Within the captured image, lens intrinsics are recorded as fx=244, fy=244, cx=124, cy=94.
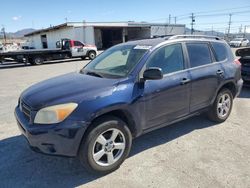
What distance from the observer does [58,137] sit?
294 cm

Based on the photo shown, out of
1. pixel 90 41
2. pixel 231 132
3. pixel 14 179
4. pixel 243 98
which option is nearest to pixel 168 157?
pixel 231 132

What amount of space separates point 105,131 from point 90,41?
1323 inches

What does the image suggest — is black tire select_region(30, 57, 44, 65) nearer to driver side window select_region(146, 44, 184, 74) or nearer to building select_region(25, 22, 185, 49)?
building select_region(25, 22, 185, 49)

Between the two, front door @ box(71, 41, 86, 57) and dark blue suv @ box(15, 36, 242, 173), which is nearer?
dark blue suv @ box(15, 36, 242, 173)

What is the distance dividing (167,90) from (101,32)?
39.3m

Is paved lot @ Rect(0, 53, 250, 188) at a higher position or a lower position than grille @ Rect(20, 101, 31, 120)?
lower

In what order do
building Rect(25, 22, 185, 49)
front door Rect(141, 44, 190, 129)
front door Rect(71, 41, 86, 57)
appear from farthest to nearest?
building Rect(25, 22, 185, 49) < front door Rect(71, 41, 86, 57) < front door Rect(141, 44, 190, 129)

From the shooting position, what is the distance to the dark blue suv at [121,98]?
9.83 ft

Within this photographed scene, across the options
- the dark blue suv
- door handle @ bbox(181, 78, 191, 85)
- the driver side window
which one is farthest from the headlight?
door handle @ bbox(181, 78, 191, 85)

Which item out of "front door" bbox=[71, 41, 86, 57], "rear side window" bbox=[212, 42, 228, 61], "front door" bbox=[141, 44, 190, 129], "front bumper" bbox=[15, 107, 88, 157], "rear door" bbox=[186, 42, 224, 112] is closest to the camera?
"front bumper" bbox=[15, 107, 88, 157]

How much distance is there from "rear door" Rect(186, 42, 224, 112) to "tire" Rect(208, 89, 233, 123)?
0.26 meters

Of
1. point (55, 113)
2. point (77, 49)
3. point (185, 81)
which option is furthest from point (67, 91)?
point (77, 49)

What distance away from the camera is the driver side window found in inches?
150

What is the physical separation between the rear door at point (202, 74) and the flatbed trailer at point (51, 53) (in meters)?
16.7
